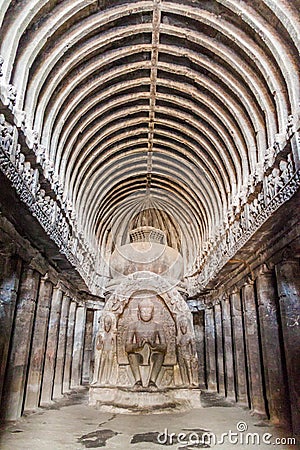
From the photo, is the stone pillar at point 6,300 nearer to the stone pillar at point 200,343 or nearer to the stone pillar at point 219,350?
the stone pillar at point 219,350

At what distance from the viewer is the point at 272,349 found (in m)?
9.56

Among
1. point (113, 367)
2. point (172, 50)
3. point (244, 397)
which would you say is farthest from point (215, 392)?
point (172, 50)

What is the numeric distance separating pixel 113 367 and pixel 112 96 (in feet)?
29.4

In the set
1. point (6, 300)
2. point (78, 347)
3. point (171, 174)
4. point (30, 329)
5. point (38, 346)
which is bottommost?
point (38, 346)

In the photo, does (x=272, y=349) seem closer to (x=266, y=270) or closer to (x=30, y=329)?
(x=266, y=270)

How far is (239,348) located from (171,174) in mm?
7910

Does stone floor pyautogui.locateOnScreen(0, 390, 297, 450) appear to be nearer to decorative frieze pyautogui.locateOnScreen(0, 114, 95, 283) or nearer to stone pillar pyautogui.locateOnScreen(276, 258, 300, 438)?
stone pillar pyautogui.locateOnScreen(276, 258, 300, 438)

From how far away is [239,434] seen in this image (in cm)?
796

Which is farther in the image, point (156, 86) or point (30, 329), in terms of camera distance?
point (156, 86)

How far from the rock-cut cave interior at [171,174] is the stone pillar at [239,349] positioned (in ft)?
0.21

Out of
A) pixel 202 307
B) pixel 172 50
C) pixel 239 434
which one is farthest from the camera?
pixel 202 307

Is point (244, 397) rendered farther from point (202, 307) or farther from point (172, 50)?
point (172, 50)

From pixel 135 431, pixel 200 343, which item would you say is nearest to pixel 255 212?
pixel 135 431

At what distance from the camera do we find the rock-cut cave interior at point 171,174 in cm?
796
